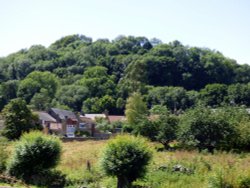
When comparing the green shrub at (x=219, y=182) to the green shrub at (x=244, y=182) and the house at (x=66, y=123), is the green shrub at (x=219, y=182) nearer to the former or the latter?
the green shrub at (x=244, y=182)

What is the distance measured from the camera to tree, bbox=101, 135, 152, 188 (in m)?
16.8

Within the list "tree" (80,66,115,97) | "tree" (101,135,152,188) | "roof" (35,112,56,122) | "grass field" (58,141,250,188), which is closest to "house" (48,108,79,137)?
"roof" (35,112,56,122)

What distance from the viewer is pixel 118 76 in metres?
132

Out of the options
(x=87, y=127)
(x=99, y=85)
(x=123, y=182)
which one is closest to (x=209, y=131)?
(x=123, y=182)

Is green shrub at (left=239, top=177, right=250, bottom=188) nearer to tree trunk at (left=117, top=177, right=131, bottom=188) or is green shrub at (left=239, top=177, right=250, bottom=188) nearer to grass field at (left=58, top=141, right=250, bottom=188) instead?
grass field at (left=58, top=141, right=250, bottom=188)

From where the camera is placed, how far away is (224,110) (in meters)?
35.6

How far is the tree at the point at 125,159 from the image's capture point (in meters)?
16.8

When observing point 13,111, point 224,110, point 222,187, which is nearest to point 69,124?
point 13,111

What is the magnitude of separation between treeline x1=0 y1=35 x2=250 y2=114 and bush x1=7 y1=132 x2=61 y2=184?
67562 millimetres

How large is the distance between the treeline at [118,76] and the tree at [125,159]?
224 feet

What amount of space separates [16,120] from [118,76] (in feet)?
302

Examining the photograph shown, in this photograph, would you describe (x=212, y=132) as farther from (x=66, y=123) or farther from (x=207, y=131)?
Answer: (x=66, y=123)

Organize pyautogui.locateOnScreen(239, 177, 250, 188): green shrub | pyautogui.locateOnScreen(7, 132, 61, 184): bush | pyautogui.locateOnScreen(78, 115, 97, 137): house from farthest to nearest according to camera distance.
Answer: pyautogui.locateOnScreen(78, 115, 97, 137): house, pyautogui.locateOnScreen(7, 132, 61, 184): bush, pyautogui.locateOnScreen(239, 177, 250, 188): green shrub

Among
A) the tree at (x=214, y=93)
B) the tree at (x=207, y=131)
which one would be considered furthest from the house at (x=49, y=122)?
the tree at (x=214, y=93)
